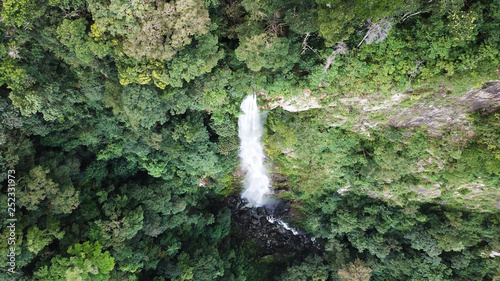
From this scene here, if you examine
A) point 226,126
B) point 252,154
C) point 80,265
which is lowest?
point 80,265

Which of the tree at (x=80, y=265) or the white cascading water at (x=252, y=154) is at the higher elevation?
the white cascading water at (x=252, y=154)

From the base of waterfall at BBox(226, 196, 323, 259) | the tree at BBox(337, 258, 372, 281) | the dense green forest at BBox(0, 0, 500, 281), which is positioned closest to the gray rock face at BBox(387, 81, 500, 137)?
the dense green forest at BBox(0, 0, 500, 281)

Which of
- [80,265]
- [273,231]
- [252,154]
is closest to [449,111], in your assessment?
[252,154]

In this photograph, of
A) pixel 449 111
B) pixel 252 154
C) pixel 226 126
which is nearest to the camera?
pixel 449 111

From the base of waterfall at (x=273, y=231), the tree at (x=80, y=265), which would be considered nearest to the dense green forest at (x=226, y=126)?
the tree at (x=80, y=265)

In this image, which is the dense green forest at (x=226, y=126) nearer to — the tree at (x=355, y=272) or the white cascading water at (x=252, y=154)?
the tree at (x=355, y=272)

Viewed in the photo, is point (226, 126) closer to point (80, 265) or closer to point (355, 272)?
point (80, 265)

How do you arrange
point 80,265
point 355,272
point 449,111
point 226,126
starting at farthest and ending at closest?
point 355,272 → point 226,126 → point 80,265 → point 449,111
